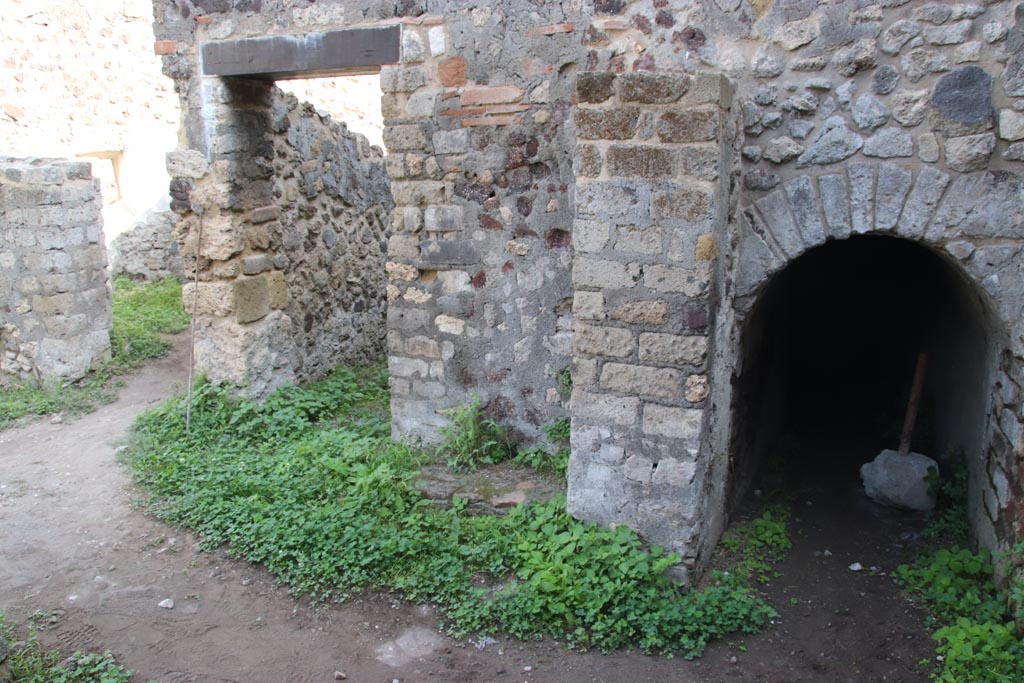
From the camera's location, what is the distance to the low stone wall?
1107cm

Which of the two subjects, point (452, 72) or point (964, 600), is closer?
point (964, 600)

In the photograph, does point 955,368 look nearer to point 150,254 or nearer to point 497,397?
point 497,397

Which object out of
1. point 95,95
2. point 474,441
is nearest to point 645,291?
point 474,441

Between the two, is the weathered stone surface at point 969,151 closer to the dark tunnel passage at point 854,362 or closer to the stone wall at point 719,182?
the stone wall at point 719,182

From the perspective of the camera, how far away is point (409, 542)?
4410mm

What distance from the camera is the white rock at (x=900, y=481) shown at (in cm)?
504

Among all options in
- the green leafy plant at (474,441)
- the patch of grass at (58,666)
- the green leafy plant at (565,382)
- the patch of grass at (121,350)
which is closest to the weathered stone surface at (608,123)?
the green leafy plant at (565,382)

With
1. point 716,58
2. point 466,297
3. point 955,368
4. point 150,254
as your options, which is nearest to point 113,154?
point 150,254

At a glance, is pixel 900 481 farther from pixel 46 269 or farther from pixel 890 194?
pixel 46 269

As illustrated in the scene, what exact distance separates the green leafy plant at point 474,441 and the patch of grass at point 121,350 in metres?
3.73

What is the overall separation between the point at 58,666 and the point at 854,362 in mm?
7327

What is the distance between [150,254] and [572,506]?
9.00 metres

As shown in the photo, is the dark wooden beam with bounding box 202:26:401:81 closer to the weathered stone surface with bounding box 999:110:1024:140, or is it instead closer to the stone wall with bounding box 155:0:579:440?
the stone wall with bounding box 155:0:579:440

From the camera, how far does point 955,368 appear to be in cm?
517
